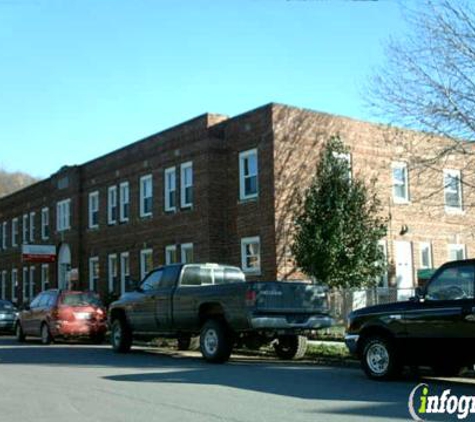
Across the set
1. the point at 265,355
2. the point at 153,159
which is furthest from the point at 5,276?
the point at 265,355

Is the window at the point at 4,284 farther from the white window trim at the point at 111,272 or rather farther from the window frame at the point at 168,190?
the window frame at the point at 168,190

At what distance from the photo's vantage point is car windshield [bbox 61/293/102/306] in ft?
71.4

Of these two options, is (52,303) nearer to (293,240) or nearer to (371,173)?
(293,240)

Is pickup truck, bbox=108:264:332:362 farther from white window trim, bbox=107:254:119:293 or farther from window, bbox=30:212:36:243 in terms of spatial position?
window, bbox=30:212:36:243

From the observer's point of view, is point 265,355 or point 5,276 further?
point 5,276

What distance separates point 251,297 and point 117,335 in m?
5.37

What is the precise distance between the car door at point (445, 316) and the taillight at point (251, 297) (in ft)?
12.2

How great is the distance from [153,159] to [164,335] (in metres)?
15.0

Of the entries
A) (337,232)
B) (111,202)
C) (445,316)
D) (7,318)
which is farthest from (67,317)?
(111,202)

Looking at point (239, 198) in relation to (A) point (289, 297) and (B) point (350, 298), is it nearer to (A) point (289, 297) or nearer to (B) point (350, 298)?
(B) point (350, 298)

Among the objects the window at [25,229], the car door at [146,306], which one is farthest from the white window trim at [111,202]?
the car door at [146,306]

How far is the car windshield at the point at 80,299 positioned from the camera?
21.8 meters

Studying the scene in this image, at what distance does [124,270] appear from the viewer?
33.0 m

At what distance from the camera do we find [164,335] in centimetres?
1709
